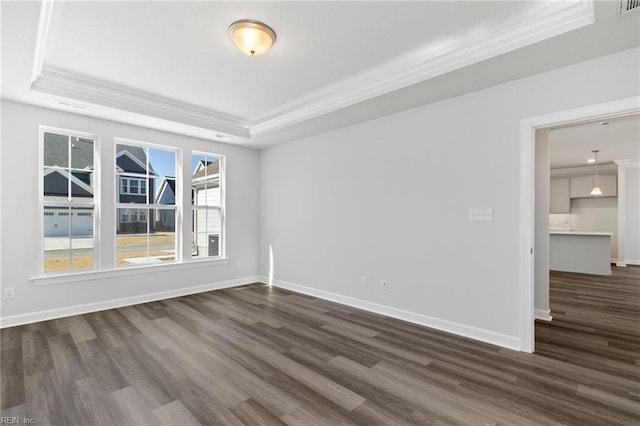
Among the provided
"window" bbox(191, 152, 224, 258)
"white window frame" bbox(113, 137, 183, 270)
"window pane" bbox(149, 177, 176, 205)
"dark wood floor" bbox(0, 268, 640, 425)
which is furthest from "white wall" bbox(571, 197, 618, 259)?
"window pane" bbox(149, 177, 176, 205)

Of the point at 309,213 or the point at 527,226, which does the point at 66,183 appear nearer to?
the point at 309,213

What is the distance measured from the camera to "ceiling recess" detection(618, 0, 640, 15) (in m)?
1.96

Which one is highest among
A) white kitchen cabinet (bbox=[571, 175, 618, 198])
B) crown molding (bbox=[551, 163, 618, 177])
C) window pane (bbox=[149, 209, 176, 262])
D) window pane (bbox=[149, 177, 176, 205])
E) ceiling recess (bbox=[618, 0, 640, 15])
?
ceiling recess (bbox=[618, 0, 640, 15])

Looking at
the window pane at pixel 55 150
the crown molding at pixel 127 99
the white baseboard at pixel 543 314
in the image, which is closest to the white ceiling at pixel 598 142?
the white baseboard at pixel 543 314

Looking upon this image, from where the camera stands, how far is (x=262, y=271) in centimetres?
607

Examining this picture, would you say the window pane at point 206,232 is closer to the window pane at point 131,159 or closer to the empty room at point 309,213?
the empty room at point 309,213

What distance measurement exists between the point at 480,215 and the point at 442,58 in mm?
1619

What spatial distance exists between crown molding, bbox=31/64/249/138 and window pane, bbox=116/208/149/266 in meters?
1.55

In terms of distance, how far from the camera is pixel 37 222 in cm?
379

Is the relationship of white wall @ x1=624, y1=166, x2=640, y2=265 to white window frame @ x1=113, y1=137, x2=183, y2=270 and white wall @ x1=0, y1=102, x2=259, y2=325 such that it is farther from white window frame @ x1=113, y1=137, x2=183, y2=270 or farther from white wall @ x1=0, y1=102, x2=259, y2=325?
white window frame @ x1=113, y1=137, x2=183, y2=270

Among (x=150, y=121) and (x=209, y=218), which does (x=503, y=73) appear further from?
(x=209, y=218)

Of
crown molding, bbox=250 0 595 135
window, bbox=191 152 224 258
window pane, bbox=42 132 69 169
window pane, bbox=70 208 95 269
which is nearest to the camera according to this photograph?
crown molding, bbox=250 0 595 135

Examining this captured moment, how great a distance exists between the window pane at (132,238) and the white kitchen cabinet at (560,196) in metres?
10.6

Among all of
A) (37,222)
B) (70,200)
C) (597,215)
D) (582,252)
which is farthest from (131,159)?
(597,215)
